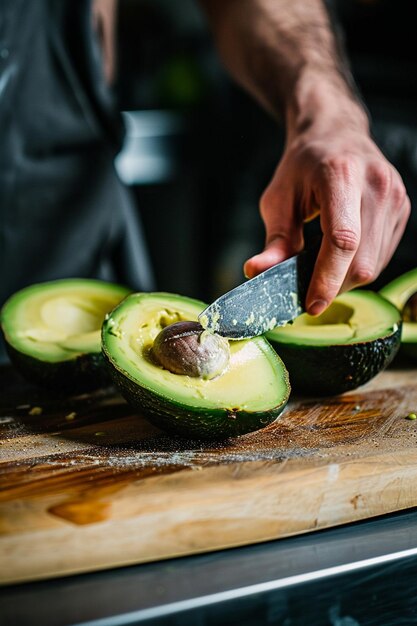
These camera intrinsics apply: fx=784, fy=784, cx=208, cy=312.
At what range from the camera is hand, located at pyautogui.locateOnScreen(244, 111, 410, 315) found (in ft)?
3.67

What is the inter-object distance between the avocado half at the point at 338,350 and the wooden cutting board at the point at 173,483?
50mm

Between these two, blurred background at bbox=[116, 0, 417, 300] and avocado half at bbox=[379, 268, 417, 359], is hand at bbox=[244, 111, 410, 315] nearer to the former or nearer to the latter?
avocado half at bbox=[379, 268, 417, 359]

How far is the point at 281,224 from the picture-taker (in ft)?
4.06

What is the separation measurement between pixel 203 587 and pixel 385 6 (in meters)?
2.95

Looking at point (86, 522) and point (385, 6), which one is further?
point (385, 6)

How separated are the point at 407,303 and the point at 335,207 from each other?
362 mm

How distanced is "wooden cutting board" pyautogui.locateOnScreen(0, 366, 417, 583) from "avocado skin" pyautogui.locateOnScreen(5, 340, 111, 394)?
0.20 ft

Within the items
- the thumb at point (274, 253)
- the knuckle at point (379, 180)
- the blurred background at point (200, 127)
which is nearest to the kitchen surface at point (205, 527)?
the thumb at point (274, 253)

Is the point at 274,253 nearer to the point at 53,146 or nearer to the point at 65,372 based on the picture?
the point at 65,372

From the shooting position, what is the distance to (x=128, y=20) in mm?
3600

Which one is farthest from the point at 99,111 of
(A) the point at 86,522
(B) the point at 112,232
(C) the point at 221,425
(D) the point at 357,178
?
(A) the point at 86,522

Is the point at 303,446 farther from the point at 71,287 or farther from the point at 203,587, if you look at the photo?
the point at 71,287

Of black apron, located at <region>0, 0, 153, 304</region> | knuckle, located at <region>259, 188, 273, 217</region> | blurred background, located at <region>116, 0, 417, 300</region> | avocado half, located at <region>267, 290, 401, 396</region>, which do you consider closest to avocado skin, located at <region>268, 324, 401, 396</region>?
avocado half, located at <region>267, 290, 401, 396</region>

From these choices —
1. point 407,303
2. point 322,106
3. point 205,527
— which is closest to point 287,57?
point 322,106
